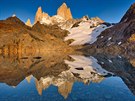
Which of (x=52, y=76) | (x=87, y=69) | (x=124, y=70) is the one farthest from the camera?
(x=87, y=69)

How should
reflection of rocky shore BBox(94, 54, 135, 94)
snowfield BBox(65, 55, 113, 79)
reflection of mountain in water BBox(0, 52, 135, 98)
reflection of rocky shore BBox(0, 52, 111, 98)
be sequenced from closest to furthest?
reflection of rocky shore BBox(94, 54, 135, 94)
reflection of rocky shore BBox(0, 52, 111, 98)
reflection of mountain in water BBox(0, 52, 135, 98)
snowfield BBox(65, 55, 113, 79)

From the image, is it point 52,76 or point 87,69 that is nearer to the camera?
point 52,76

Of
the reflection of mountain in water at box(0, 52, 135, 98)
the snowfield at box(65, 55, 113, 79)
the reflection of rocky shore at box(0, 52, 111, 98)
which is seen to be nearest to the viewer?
the reflection of rocky shore at box(0, 52, 111, 98)

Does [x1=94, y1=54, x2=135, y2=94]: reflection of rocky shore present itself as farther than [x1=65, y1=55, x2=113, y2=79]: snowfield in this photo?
No

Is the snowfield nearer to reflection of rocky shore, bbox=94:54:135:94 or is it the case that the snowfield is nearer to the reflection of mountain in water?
the reflection of mountain in water

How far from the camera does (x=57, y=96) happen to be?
2530cm

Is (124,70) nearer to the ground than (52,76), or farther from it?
farther from it

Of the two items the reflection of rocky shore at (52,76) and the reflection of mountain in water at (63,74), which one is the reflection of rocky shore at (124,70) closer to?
the reflection of mountain in water at (63,74)

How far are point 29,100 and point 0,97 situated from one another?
3363mm

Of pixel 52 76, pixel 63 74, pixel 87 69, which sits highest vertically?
pixel 87 69

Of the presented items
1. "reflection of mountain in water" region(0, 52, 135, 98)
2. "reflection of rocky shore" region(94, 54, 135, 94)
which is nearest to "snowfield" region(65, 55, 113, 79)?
"reflection of mountain in water" region(0, 52, 135, 98)

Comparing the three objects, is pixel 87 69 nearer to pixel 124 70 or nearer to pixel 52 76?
pixel 124 70

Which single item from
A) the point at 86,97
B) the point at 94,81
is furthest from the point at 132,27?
the point at 86,97

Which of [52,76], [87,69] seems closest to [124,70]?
[87,69]
